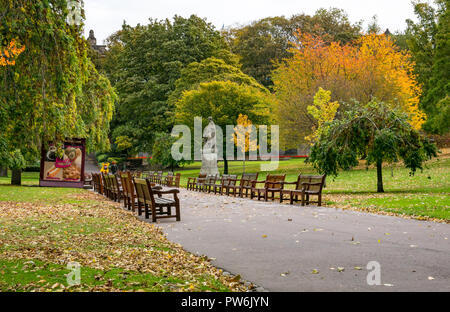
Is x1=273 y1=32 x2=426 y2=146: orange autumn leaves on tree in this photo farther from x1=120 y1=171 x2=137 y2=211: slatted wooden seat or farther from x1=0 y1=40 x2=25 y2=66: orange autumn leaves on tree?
x1=0 y1=40 x2=25 y2=66: orange autumn leaves on tree

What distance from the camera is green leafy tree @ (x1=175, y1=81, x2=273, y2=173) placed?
39.8m

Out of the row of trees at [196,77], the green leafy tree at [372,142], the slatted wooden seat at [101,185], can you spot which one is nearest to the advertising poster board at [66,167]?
the row of trees at [196,77]

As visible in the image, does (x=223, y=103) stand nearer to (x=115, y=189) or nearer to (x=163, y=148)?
(x=163, y=148)

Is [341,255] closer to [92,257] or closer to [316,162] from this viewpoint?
[92,257]

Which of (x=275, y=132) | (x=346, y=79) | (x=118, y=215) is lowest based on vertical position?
(x=118, y=215)

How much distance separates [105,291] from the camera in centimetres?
446

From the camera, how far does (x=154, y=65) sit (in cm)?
5159

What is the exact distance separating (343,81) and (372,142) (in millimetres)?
18264

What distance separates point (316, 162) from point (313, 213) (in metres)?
7.07

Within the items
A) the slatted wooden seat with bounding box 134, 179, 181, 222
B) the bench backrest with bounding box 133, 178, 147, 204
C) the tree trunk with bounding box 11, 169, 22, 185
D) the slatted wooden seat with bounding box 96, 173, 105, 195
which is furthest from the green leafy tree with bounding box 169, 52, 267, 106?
the slatted wooden seat with bounding box 134, 179, 181, 222

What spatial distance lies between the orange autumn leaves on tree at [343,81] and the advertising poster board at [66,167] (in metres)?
17.4

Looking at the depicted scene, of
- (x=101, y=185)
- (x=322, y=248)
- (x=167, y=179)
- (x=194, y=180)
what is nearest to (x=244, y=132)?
(x=167, y=179)

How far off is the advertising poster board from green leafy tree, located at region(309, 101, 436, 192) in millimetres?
12394
